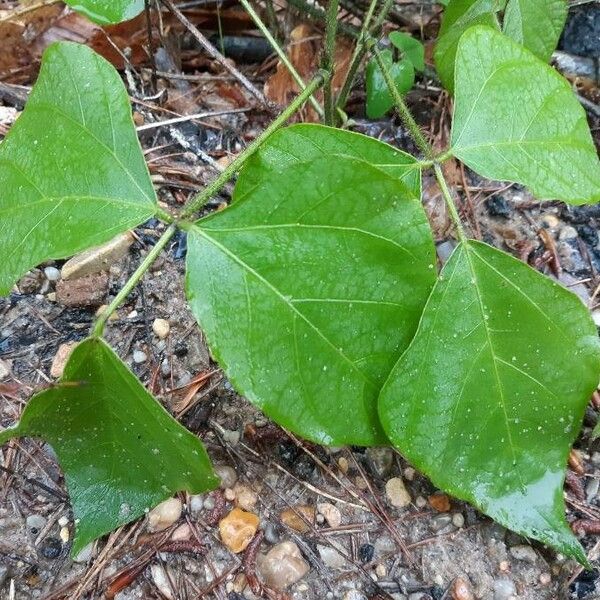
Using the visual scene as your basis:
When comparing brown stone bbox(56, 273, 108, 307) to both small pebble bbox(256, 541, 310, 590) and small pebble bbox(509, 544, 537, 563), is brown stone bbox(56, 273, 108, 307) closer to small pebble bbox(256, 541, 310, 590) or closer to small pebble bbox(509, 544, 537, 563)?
small pebble bbox(256, 541, 310, 590)

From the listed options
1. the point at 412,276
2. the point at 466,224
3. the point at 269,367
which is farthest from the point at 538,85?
the point at 269,367

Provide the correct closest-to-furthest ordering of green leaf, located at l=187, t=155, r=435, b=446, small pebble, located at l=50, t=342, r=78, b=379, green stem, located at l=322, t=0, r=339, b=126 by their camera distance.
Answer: green leaf, located at l=187, t=155, r=435, b=446, green stem, located at l=322, t=0, r=339, b=126, small pebble, located at l=50, t=342, r=78, b=379

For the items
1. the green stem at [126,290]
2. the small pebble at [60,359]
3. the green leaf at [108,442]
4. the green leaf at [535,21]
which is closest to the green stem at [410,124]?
the green leaf at [535,21]

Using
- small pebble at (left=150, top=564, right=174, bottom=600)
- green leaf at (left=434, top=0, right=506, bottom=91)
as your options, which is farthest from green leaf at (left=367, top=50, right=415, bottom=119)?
small pebble at (left=150, top=564, right=174, bottom=600)

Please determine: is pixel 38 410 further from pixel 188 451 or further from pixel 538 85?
pixel 538 85

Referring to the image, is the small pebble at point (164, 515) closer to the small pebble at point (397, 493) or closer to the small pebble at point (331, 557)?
the small pebble at point (331, 557)

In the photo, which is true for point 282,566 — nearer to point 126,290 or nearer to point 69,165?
point 126,290

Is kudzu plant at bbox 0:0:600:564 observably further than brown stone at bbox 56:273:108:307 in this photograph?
No
